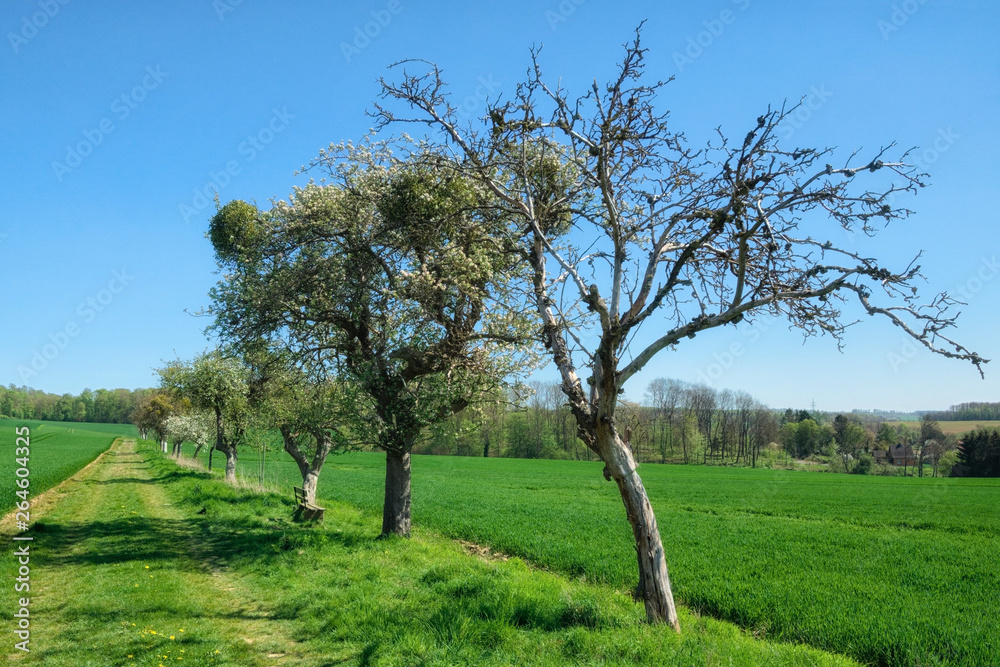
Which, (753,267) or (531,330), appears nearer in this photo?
(753,267)

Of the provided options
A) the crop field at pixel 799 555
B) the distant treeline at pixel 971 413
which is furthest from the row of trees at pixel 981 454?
the distant treeline at pixel 971 413

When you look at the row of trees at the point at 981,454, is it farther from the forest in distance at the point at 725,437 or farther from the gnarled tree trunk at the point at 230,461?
the gnarled tree trunk at the point at 230,461

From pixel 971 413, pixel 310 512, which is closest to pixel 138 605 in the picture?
pixel 310 512

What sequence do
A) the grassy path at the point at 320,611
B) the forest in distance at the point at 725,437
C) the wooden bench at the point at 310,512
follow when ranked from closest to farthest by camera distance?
the grassy path at the point at 320,611, the wooden bench at the point at 310,512, the forest in distance at the point at 725,437

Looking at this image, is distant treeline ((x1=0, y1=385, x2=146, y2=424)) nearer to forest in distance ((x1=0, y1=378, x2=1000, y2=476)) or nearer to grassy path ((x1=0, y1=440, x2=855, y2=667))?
forest in distance ((x1=0, y1=378, x2=1000, y2=476))

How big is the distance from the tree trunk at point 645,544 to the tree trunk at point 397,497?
27.1 feet

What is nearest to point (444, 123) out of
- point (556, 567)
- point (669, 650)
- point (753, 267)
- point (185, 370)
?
point (753, 267)

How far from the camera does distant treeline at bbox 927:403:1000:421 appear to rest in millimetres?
165625

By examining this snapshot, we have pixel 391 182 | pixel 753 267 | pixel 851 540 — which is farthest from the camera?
pixel 851 540

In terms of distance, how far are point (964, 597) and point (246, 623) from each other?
14.9 metres

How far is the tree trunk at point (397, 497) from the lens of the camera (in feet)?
49.8

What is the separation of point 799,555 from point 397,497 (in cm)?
1274

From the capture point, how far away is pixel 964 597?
1312 centimetres

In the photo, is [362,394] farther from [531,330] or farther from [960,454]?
[960,454]
